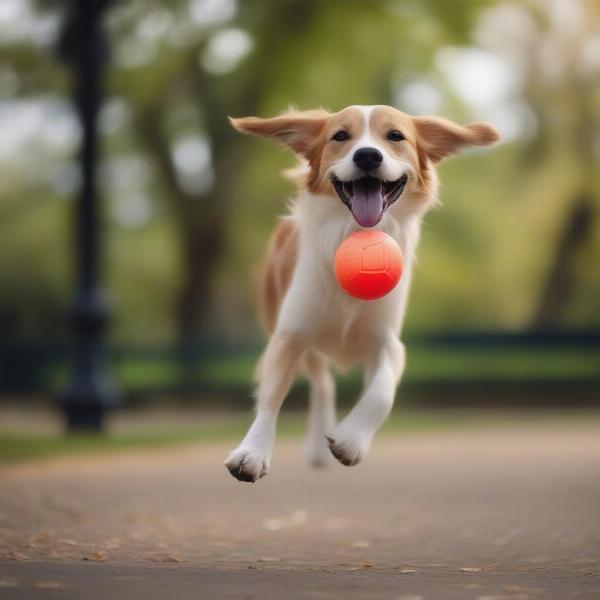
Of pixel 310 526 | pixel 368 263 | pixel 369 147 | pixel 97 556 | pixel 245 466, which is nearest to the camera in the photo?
pixel 369 147

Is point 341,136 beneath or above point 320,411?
above

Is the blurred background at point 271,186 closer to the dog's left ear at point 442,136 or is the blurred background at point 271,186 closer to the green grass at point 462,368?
the green grass at point 462,368

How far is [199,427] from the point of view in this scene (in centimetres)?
1329

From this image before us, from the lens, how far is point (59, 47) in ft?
39.2

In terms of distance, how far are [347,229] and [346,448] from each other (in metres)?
0.98

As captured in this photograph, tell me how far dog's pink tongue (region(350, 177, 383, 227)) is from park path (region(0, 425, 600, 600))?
4.80ft

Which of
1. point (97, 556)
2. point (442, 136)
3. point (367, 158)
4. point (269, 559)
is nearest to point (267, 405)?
point (269, 559)

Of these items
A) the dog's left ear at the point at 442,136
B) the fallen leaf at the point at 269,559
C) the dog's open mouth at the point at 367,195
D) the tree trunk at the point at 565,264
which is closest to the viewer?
the dog's open mouth at the point at 367,195

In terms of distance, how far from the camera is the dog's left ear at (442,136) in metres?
4.83

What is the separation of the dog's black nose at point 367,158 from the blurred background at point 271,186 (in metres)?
11.6

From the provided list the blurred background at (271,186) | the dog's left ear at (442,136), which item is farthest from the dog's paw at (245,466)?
the blurred background at (271,186)

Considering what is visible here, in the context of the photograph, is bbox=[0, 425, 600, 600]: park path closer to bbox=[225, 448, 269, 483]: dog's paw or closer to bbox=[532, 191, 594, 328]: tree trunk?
bbox=[225, 448, 269, 483]: dog's paw

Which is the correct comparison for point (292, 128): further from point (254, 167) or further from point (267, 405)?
point (254, 167)

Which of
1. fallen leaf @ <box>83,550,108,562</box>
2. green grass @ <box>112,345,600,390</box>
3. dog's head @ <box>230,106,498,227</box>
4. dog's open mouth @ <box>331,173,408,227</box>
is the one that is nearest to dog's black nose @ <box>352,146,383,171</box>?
dog's head @ <box>230,106,498,227</box>
